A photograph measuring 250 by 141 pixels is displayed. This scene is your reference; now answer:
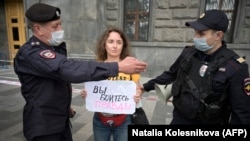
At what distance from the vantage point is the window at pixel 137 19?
7.56m

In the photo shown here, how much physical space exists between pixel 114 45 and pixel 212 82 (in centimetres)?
102

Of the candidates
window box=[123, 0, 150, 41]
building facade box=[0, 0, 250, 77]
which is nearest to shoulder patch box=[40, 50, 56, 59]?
building facade box=[0, 0, 250, 77]

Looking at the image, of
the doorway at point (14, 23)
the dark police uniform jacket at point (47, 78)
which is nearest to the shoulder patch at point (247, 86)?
the dark police uniform jacket at point (47, 78)

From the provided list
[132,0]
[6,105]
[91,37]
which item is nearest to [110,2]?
[132,0]

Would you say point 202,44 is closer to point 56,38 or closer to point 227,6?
point 56,38

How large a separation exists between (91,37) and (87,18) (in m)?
0.70

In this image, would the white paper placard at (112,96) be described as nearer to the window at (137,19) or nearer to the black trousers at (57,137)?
the black trousers at (57,137)

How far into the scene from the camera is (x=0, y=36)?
1002cm

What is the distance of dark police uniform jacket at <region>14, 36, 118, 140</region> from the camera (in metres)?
1.46

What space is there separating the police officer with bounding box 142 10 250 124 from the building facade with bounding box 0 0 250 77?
5248mm

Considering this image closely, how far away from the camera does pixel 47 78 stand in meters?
1.68

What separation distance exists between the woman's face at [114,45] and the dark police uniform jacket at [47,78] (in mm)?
585

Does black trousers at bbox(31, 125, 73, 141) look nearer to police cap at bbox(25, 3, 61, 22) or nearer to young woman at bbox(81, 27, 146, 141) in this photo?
young woman at bbox(81, 27, 146, 141)

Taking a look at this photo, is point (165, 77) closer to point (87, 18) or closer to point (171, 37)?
point (171, 37)
